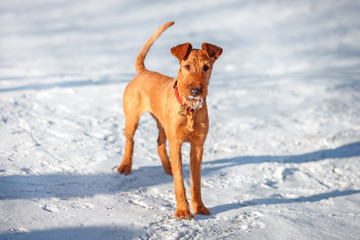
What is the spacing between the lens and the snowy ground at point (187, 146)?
124 inches

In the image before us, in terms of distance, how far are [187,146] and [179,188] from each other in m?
2.40

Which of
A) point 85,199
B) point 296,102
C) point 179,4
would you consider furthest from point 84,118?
point 179,4

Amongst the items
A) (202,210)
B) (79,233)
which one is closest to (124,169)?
(202,210)

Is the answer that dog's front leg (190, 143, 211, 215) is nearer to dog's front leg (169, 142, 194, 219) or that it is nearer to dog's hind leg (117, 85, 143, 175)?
dog's front leg (169, 142, 194, 219)

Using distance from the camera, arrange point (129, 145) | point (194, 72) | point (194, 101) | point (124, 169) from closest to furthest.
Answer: point (194, 101) < point (194, 72) < point (124, 169) < point (129, 145)

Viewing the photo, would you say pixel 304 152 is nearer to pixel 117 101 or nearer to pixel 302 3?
pixel 117 101

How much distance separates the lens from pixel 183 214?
10.7 ft

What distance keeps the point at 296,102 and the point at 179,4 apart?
12100 mm

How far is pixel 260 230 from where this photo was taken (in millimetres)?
3061

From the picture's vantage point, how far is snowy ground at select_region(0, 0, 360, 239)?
3.14 m

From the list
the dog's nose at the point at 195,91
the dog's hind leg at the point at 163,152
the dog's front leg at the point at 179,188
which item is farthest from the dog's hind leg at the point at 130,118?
the dog's nose at the point at 195,91

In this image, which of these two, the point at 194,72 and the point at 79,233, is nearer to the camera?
the point at 79,233

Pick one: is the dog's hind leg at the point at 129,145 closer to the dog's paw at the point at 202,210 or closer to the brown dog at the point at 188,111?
the brown dog at the point at 188,111

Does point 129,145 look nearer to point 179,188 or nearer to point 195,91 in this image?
point 179,188
